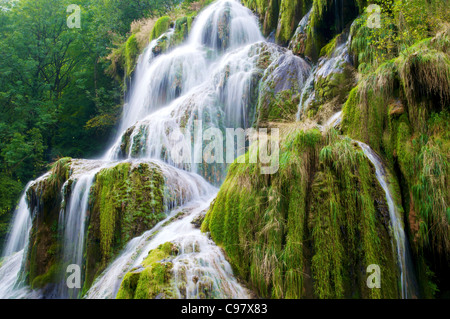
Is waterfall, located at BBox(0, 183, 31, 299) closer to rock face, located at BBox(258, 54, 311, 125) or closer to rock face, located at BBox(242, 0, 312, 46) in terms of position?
rock face, located at BBox(258, 54, 311, 125)

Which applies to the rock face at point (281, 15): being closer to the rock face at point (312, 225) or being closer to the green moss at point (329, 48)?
the green moss at point (329, 48)

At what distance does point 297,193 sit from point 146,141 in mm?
5916

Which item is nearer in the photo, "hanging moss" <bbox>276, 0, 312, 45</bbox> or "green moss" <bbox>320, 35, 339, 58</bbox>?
"green moss" <bbox>320, 35, 339, 58</bbox>

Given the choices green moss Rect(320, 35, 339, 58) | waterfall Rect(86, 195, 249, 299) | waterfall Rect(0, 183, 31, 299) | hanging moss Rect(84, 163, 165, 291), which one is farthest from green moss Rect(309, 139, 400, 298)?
waterfall Rect(0, 183, 31, 299)

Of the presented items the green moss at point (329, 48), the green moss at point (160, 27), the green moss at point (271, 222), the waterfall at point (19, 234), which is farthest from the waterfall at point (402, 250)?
the green moss at point (160, 27)

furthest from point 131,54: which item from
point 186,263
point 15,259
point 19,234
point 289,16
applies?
point 186,263

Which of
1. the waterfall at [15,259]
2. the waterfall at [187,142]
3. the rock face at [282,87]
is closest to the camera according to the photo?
the waterfall at [187,142]

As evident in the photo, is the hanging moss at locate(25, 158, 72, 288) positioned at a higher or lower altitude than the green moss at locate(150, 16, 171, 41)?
lower

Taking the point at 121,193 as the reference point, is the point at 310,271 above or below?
below

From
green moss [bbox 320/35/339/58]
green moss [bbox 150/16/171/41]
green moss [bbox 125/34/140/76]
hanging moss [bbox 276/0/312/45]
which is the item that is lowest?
green moss [bbox 320/35/339/58]

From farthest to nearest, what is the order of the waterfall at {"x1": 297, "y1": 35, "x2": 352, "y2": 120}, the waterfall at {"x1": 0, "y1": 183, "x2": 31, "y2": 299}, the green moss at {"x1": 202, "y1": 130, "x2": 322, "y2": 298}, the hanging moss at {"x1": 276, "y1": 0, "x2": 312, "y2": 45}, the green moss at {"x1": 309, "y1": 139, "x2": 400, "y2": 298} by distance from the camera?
the hanging moss at {"x1": 276, "y1": 0, "x2": 312, "y2": 45} < the waterfall at {"x1": 0, "y1": 183, "x2": 31, "y2": 299} < the waterfall at {"x1": 297, "y1": 35, "x2": 352, "y2": 120} < the green moss at {"x1": 202, "y1": 130, "x2": 322, "y2": 298} < the green moss at {"x1": 309, "y1": 139, "x2": 400, "y2": 298}

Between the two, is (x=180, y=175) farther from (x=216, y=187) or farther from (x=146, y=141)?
(x=146, y=141)

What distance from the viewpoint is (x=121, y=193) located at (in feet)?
20.2
